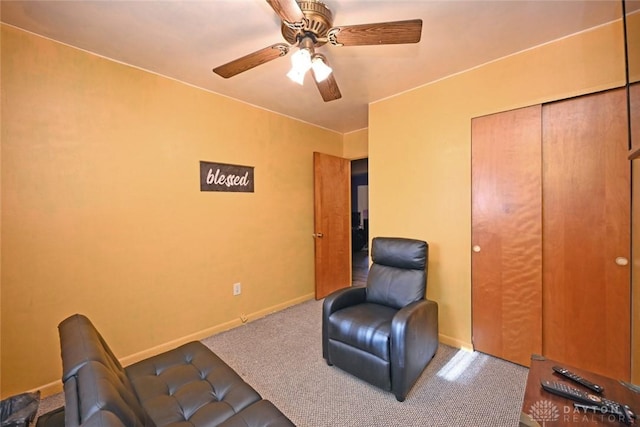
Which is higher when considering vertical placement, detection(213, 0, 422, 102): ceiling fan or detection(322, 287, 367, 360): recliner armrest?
detection(213, 0, 422, 102): ceiling fan

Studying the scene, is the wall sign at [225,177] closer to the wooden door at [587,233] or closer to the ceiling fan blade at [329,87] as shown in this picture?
the ceiling fan blade at [329,87]

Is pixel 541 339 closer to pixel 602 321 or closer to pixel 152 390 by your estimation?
pixel 602 321

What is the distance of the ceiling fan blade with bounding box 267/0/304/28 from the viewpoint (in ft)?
3.94

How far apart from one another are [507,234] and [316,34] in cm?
207

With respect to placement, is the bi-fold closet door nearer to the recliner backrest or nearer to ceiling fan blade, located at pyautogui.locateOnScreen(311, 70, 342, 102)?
the recliner backrest

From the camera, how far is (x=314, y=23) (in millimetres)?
1479

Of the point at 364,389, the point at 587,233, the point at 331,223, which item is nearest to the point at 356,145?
the point at 331,223

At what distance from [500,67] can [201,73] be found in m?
2.53

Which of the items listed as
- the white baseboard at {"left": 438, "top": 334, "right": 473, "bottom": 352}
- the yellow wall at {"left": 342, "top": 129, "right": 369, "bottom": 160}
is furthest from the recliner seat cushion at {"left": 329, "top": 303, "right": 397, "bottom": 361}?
the yellow wall at {"left": 342, "top": 129, "right": 369, "bottom": 160}

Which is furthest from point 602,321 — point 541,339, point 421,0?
point 421,0

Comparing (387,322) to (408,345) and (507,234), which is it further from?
(507,234)

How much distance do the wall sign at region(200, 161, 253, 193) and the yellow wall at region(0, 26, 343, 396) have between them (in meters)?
0.07

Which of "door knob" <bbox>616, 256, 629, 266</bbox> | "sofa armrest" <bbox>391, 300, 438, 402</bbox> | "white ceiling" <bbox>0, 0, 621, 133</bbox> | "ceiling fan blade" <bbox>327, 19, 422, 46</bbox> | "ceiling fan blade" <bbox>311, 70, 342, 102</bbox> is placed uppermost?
"white ceiling" <bbox>0, 0, 621, 133</bbox>

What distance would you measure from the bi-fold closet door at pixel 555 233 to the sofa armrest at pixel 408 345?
27.8 inches
